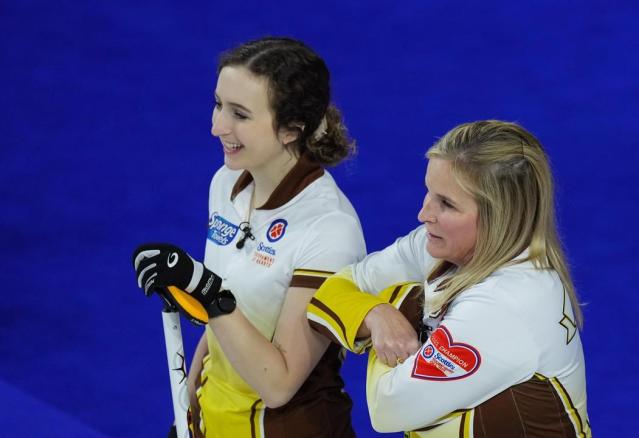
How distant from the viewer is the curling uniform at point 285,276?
2.64 m

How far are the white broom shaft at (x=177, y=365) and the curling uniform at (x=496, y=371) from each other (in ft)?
1.79

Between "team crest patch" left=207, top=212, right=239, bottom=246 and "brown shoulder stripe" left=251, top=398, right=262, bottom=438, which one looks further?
"team crest patch" left=207, top=212, right=239, bottom=246

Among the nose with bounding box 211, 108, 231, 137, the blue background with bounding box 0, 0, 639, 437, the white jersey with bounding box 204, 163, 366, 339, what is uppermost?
the blue background with bounding box 0, 0, 639, 437

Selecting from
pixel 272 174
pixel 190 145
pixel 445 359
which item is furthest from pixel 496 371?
pixel 190 145

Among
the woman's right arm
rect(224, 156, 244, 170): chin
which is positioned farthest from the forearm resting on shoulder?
rect(224, 156, 244, 170): chin

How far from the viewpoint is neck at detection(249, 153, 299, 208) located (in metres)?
2.77

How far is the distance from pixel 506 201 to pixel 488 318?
0.25m

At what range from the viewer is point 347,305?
2463 millimetres

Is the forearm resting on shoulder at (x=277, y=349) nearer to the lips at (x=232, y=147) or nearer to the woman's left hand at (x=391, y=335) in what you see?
the woman's left hand at (x=391, y=335)

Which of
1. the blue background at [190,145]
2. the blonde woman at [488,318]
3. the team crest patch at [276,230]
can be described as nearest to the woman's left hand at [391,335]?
the blonde woman at [488,318]

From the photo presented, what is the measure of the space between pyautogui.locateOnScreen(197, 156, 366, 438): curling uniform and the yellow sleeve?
0.27ft

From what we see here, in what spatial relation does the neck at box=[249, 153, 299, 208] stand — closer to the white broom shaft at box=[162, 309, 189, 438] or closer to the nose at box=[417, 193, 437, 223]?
the white broom shaft at box=[162, 309, 189, 438]

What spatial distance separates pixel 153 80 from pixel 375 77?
50.8 inches

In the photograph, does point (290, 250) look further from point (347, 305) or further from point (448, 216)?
point (448, 216)
